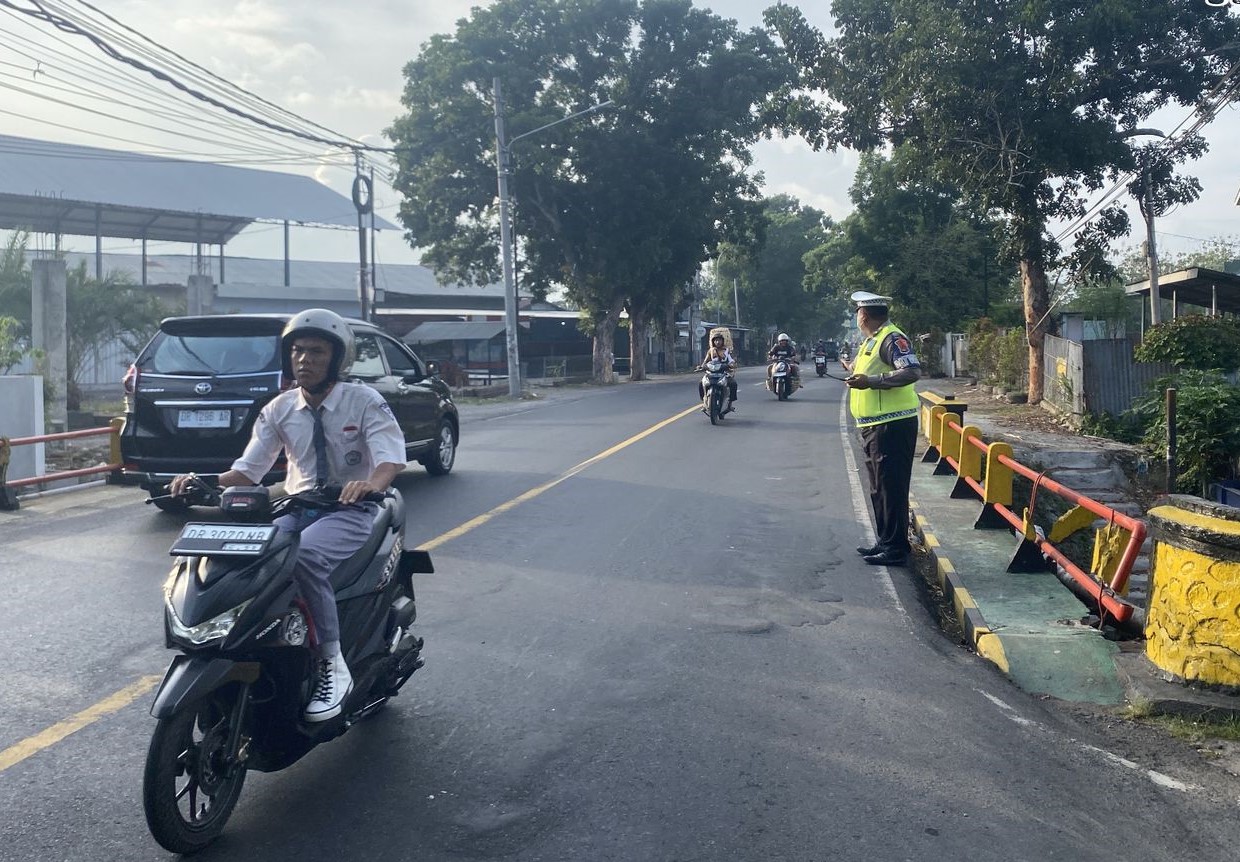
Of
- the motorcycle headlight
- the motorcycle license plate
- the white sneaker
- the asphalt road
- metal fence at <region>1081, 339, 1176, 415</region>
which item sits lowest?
the asphalt road

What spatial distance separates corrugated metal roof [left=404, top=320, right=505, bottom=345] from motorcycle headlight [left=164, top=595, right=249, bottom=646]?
41657 millimetres

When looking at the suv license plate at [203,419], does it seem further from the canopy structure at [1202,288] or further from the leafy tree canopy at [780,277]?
the leafy tree canopy at [780,277]

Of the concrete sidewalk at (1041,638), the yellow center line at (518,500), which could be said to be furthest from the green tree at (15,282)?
the concrete sidewalk at (1041,638)

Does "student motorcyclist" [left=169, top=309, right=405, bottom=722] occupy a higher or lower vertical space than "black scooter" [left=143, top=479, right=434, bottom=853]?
higher

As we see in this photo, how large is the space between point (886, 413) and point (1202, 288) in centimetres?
1832

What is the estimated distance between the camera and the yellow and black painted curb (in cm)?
610

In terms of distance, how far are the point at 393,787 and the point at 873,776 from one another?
1810mm

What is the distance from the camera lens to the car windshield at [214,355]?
9.46 meters

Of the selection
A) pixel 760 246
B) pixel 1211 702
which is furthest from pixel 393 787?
pixel 760 246

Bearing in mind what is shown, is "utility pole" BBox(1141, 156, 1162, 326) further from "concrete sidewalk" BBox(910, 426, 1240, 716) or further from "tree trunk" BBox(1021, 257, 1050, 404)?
"concrete sidewalk" BBox(910, 426, 1240, 716)

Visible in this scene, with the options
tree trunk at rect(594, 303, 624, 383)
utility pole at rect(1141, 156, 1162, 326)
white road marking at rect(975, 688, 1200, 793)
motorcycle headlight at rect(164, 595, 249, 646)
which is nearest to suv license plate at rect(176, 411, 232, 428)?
motorcycle headlight at rect(164, 595, 249, 646)

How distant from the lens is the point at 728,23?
1683 inches

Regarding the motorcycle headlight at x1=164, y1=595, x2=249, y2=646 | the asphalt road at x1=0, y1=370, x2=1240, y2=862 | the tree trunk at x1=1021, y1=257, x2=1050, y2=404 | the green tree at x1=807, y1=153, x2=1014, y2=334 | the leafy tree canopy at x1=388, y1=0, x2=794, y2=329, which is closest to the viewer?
the motorcycle headlight at x1=164, y1=595, x2=249, y2=646

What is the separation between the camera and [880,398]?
8.20 metres
